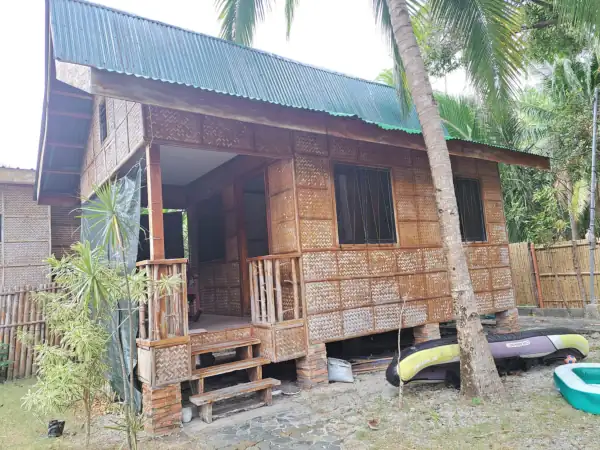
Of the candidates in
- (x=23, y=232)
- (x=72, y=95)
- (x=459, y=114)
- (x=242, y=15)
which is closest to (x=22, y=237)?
(x=23, y=232)

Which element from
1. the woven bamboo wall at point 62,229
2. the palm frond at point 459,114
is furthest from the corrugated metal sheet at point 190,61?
the palm frond at point 459,114

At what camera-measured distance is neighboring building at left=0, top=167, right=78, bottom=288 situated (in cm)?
930

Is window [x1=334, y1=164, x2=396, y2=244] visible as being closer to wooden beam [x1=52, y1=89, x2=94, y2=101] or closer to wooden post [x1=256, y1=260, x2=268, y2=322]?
wooden post [x1=256, y1=260, x2=268, y2=322]

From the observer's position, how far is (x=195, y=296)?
8172 mm

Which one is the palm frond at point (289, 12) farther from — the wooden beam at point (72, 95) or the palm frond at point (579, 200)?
the palm frond at point (579, 200)

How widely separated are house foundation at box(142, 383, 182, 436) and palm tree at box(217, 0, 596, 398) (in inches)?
123

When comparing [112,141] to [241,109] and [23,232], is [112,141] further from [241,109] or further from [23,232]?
[23,232]

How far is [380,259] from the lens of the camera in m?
6.64

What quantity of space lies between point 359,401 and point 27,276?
839cm

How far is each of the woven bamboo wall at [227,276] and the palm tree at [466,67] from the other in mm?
3036

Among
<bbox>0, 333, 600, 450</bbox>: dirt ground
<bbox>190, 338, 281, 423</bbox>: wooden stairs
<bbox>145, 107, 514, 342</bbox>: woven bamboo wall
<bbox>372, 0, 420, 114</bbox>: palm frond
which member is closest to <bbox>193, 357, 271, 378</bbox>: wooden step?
<bbox>190, 338, 281, 423</bbox>: wooden stairs

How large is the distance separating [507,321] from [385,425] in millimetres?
5338

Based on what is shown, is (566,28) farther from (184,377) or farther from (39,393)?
(39,393)

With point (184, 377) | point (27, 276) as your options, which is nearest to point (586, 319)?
point (184, 377)
